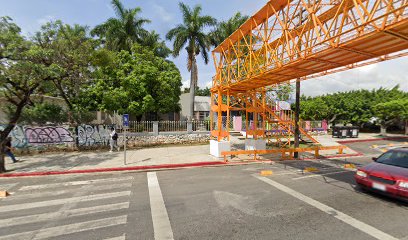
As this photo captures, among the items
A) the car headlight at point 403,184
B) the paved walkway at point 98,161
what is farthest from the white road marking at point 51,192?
the car headlight at point 403,184

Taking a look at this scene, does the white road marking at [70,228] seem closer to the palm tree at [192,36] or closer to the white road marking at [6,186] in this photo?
the white road marking at [6,186]

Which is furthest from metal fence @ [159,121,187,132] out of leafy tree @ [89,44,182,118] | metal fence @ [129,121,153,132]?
leafy tree @ [89,44,182,118]

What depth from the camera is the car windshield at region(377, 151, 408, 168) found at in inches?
259

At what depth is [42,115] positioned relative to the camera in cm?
1505

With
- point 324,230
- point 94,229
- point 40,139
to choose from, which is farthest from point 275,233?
point 40,139

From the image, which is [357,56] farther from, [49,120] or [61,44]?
[49,120]

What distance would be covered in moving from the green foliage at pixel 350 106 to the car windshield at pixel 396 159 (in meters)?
24.4

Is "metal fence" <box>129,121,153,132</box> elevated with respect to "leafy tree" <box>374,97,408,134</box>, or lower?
lower

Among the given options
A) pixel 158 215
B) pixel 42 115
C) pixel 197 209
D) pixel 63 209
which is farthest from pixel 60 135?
pixel 197 209

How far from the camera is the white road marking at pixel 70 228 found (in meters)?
4.30

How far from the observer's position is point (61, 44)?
11305 millimetres

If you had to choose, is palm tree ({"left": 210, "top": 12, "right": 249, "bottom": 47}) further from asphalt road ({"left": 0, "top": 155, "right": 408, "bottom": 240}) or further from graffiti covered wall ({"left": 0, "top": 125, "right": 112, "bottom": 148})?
asphalt road ({"left": 0, "top": 155, "right": 408, "bottom": 240})

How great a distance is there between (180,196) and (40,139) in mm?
14235

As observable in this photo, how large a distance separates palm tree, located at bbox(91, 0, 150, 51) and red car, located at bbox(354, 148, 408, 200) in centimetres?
2523
